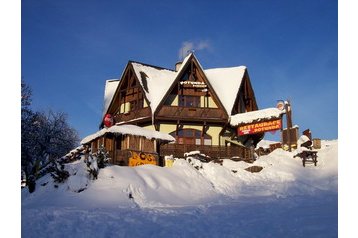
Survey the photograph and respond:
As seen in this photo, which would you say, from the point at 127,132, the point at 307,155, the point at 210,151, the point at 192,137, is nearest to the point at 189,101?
the point at 192,137

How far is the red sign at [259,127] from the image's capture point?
27.0 m

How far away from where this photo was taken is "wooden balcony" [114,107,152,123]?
1150 inches

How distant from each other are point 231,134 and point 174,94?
5882 millimetres

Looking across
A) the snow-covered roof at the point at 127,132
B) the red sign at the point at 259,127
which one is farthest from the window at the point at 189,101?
Answer: the snow-covered roof at the point at 127,132

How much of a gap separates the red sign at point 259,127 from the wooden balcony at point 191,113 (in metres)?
1.64

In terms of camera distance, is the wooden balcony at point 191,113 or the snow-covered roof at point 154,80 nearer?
the wooden balcony at point 191,113

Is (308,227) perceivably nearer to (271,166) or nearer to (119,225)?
(119,225)

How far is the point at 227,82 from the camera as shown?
33.1 meters

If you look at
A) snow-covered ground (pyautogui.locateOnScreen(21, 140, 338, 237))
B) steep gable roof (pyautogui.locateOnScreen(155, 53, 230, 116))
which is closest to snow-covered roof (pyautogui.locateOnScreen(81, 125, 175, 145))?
snow-covered ground (pyautogui.locateOnScreen(21, 140, 338, 237))

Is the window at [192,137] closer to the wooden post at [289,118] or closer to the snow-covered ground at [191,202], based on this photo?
the snow-covered ground at [191,202]

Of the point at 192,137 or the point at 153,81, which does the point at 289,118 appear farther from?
the point at 153,81

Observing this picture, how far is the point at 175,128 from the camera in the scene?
1180 inches
